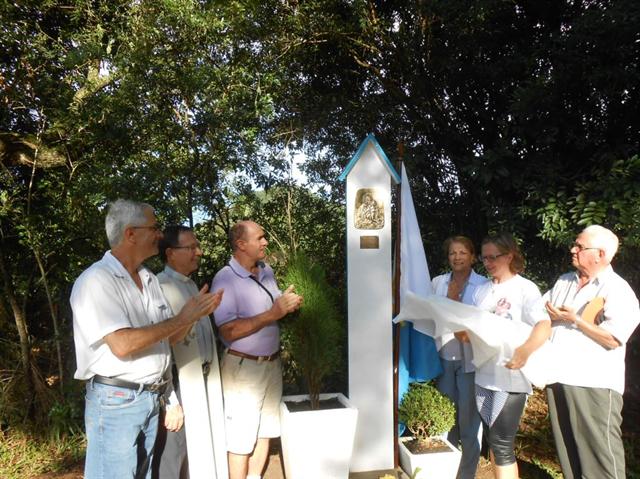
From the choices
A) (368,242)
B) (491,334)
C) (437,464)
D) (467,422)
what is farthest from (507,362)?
(368,242)

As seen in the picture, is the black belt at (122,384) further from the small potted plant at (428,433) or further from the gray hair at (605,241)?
the gray hair at (605,241)

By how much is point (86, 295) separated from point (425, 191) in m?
4.48

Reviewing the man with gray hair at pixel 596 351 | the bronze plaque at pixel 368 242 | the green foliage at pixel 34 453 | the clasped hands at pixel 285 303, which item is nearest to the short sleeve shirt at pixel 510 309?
the man with gray hair at pixel 596 351

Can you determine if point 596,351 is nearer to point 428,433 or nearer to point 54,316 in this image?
point 428,433

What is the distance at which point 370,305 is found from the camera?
346cm

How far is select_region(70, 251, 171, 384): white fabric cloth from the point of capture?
200 centimetres

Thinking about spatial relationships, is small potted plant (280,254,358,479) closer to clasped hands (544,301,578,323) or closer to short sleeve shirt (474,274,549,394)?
short sleeve shirt (474,274,549,394)

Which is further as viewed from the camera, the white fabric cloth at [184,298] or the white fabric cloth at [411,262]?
the white fabric cloth at [411,262]

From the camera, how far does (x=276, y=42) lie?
4.88 meters

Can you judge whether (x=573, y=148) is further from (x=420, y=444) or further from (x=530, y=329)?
(x=420, y=444)

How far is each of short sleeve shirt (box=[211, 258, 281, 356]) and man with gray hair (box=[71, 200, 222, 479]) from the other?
75 centimetres

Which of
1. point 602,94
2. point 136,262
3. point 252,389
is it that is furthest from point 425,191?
point 136,262

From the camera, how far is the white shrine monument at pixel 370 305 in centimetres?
342

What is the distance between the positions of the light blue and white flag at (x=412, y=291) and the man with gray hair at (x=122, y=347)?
70.0 inches
